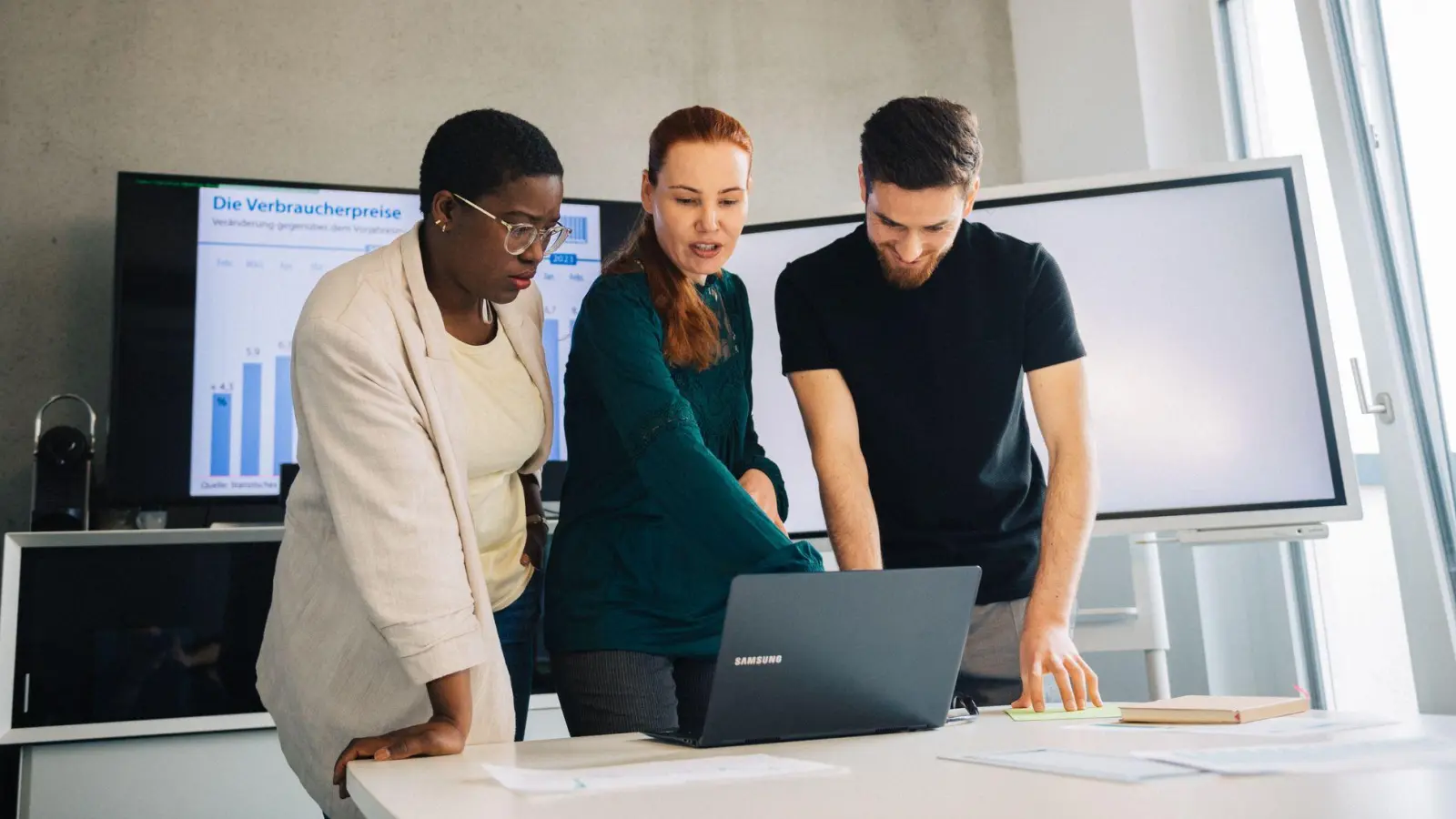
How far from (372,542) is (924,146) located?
923 millimetres

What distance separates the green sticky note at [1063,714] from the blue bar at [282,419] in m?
2.01

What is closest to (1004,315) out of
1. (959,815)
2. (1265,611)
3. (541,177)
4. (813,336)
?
(813,336)

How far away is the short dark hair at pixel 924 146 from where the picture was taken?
5.51 feet

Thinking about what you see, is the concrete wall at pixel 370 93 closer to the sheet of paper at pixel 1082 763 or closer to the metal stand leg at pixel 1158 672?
the metal stand leg at pixel 1158 672

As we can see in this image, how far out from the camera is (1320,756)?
0.96 m

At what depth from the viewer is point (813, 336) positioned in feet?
5.95

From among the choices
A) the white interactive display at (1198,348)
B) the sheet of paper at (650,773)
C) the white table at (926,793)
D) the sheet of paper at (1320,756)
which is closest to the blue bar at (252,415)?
the white interactive display at (1198,348)

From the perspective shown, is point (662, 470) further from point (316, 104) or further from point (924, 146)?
point (316, 104)

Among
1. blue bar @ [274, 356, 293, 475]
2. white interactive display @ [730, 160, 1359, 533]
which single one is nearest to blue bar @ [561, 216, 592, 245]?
blue bar @ [274, 356, 293, 475]

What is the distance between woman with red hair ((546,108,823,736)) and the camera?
135 cm

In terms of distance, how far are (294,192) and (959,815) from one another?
2657mm

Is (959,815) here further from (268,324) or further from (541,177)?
(268,324)

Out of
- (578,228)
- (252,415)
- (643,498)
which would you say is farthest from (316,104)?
(643,498)

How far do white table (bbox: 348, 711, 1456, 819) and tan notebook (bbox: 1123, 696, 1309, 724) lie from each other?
13cm
